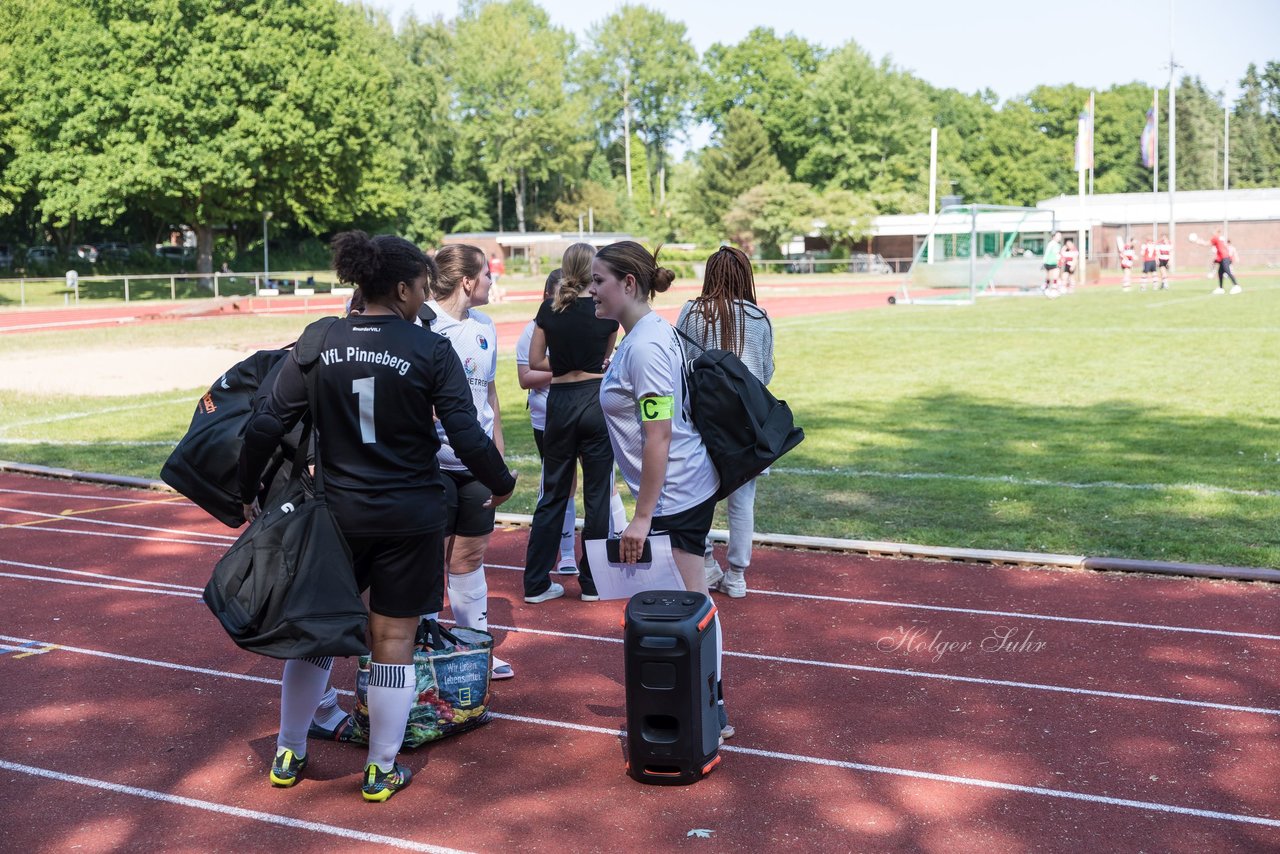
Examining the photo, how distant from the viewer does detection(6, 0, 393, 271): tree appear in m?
48.5

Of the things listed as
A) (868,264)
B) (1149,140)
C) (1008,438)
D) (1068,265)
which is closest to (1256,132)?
(868,264)

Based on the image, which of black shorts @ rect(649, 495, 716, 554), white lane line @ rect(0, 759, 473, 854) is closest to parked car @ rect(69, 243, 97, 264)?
white lane line @ rect(0, 759, 473, 854)

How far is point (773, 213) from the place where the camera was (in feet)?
249

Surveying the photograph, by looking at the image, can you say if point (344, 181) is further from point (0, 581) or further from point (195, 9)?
point (0, 581)

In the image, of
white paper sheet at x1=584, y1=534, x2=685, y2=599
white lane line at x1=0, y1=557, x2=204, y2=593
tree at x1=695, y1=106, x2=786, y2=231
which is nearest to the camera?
white paper sheet at x1=584, y1=534, x2=685, y2=599

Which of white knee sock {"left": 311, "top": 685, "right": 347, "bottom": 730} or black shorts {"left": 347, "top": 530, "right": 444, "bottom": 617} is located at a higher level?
black shorts {"left": 347, "top": 530, "right": 444, "bottom": 617}

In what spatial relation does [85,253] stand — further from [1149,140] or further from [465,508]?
[465,508]

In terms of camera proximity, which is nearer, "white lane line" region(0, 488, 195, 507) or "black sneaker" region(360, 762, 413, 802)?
"black sneaker" region(360, 762, 413, 802)

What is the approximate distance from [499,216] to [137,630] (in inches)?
3615

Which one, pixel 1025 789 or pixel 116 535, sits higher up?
pixel 116 535

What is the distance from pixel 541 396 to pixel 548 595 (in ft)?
3.99

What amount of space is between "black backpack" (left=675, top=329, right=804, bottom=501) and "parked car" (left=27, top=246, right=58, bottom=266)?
61.1 metres

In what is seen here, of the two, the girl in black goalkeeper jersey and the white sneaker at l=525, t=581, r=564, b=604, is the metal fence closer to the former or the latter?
the white sneaker at l=525, t=581, r=564, b=604

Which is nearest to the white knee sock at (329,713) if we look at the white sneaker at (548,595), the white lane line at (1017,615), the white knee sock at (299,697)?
the white knee sock at (299,697)
